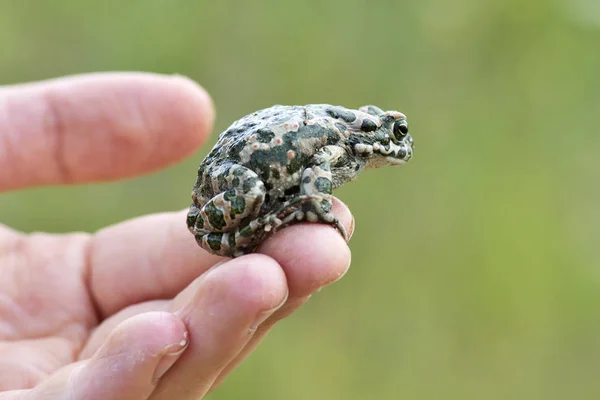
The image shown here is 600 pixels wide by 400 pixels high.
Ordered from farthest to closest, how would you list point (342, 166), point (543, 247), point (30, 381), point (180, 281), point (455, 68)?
point (455, 68)
point (543, 247)
point (180, 281)
point (342, 166)
point (30, 381)

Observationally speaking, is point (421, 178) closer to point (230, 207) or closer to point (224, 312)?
point (230, 207)

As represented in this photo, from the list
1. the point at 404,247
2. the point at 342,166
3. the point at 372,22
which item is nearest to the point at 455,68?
the point at 372,22

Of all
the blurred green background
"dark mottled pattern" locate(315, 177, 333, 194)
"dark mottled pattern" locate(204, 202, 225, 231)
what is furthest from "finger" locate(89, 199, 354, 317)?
the blurred green background

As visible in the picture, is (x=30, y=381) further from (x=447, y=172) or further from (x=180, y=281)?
(x=447, y=172)

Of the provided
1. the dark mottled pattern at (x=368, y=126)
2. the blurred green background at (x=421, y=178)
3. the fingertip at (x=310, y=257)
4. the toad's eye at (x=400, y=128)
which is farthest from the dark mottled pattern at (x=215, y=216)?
the blurred green background at (x=421, y=178)

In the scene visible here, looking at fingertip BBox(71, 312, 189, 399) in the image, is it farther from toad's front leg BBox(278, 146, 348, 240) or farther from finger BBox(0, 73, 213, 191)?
finger BBox(0, 73, 213, 191)

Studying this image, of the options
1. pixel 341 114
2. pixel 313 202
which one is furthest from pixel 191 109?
pixel 313 202

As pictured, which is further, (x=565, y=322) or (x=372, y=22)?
(x=372, y=22)
